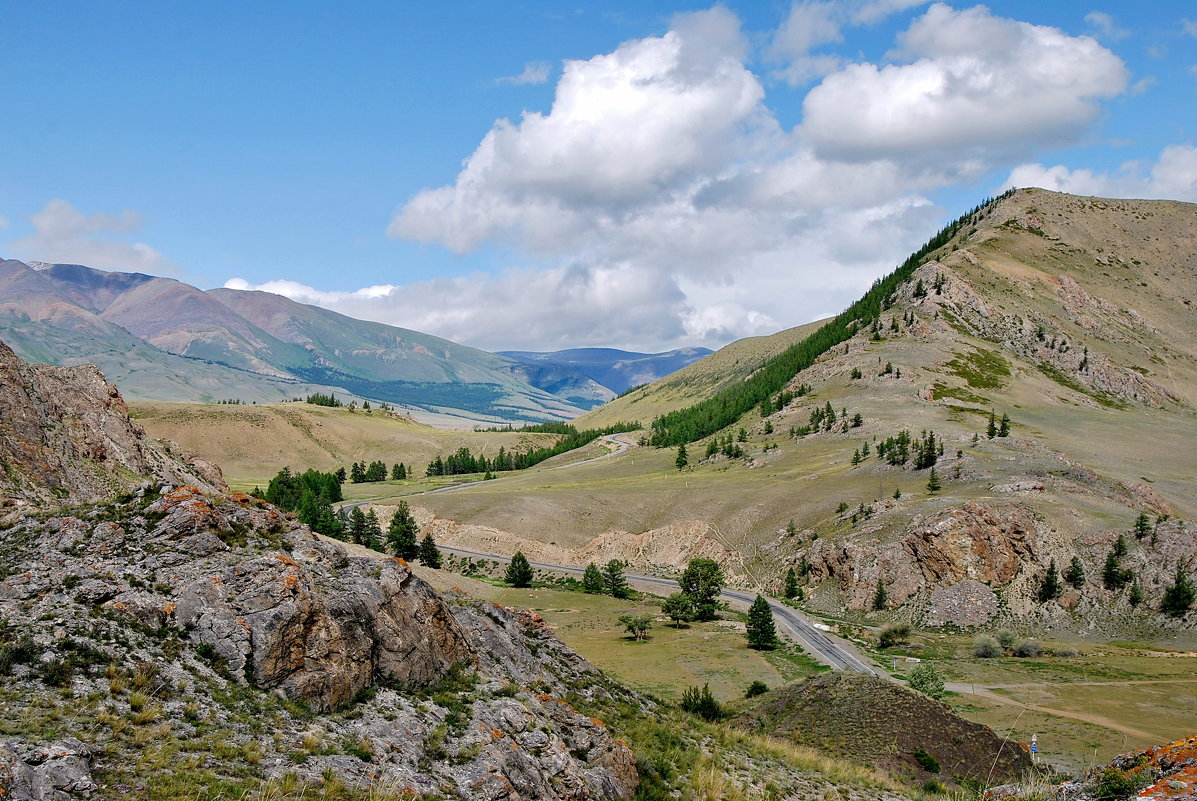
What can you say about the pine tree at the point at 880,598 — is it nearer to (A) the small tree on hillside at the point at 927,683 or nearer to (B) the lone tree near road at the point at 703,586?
(B) the lone tree near road at the point at 703,586

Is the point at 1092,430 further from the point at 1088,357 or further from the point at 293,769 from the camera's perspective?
the point at 293,769

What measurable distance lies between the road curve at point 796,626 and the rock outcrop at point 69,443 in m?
50.1

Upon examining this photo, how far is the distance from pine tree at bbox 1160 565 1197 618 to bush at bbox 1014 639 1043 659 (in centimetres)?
1558

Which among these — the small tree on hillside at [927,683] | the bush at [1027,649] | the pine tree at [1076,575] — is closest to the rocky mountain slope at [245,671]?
the small tree on hillside at [927,683]

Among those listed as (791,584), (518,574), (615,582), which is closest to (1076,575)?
(791,584)

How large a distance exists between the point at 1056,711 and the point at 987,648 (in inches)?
794

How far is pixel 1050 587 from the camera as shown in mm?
79250

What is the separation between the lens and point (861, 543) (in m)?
91.4

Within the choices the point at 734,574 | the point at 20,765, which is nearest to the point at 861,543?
the point at 734,574

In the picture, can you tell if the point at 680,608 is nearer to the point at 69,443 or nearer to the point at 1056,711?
the point at 1056,711

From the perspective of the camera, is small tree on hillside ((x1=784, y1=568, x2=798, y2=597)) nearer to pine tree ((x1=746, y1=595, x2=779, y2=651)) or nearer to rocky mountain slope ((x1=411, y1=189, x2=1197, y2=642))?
rocky mountain slope ((x1=411, y1=189, x2=1197, y2=642))

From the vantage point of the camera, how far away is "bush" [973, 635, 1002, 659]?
6875cm

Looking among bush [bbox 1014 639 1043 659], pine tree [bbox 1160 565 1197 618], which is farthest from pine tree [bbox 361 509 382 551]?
pine tree [bbox 1160 565 1197 618]

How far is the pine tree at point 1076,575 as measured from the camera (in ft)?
258
